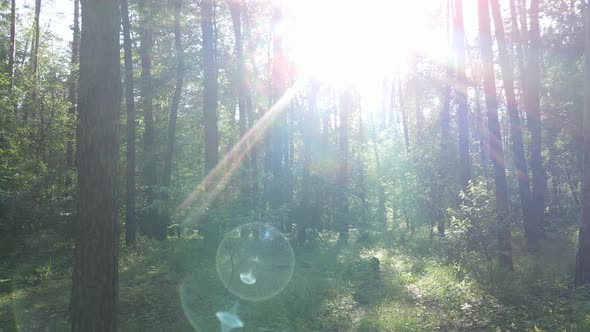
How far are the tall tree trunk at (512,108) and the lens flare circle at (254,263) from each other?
31.5 ft

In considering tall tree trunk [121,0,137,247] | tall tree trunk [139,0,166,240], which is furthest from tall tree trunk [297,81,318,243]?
tall tree trunk [121,0,137,247]

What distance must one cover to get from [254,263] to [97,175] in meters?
7.88

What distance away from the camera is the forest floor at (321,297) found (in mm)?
7496

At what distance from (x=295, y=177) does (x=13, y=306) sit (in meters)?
15.4

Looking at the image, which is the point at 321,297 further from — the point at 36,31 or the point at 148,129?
the point at 36,31

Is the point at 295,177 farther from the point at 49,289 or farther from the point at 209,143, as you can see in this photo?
the point at 49,289

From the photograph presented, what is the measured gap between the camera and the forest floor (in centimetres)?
750

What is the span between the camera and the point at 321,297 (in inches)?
369

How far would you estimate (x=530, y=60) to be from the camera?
57.7 ft

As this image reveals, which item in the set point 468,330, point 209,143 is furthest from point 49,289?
point 468,330

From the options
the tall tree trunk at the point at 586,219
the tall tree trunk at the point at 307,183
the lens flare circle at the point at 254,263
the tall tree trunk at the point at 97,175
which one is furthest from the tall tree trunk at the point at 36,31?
the tall tree trunk at the point at 586,219

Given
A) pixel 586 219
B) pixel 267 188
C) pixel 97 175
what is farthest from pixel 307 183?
pixel 97 175

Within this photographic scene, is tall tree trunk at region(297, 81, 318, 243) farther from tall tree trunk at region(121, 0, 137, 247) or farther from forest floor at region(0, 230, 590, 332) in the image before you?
tall tree trunk at region(121, 0, 137, 247)

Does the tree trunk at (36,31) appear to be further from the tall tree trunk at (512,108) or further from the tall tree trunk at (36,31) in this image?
the tall tree trunk at (512,108)
